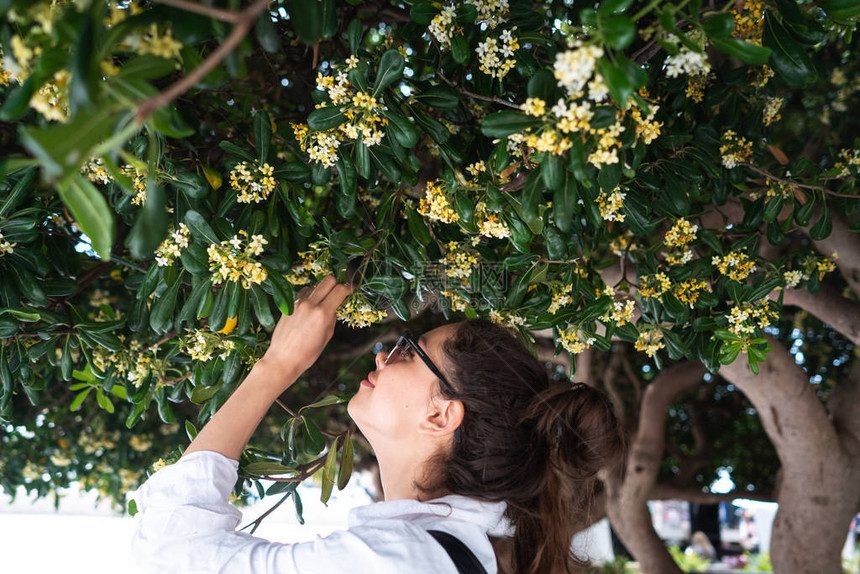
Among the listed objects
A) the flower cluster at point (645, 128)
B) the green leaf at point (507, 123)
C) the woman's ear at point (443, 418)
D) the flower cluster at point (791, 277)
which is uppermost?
the flower cluster at point (645, 128)

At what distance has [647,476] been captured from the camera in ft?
14.7

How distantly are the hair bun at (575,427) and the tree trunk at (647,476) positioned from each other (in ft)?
9.46

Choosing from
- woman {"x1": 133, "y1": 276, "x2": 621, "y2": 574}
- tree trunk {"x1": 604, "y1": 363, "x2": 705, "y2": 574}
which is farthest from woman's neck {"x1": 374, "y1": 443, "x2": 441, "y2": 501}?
tree trunk {"x1": 604, "y1": 363, "x2": 705, "y2": 574}

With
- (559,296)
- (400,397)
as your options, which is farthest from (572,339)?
(400,397)

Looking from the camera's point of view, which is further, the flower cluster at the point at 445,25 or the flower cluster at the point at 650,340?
the flower cluster at the point at 650,340

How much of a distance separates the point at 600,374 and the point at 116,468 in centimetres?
390

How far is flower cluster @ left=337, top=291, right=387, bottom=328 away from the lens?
5.13ft

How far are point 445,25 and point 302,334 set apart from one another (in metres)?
0.79

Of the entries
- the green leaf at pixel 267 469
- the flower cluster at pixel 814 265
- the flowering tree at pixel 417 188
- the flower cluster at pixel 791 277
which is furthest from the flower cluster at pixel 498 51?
the flower cluster at pixel 814 265

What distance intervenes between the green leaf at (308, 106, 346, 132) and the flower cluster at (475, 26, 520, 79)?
0.35m

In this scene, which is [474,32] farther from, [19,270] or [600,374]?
[600,374]

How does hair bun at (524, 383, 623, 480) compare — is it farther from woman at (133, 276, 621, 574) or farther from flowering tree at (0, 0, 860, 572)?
flowering tree at (0, 0, 860, 572)

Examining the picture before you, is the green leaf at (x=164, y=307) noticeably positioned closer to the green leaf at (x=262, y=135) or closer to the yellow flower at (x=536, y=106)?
the green leaf at (x=262, y=135)

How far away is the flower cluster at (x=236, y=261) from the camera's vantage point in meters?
1.31
